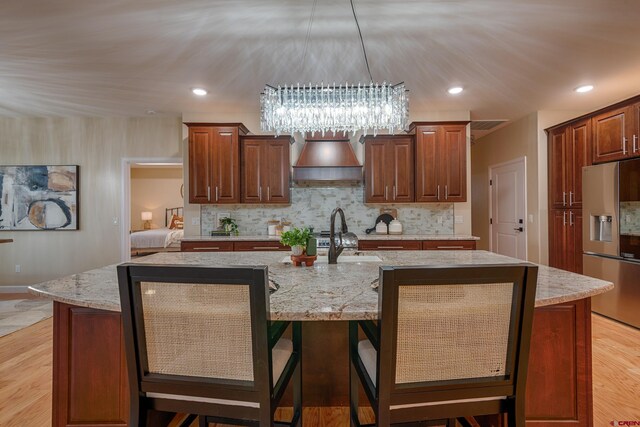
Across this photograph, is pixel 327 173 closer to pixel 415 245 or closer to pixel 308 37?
pixel 415 245

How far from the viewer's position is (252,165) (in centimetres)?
408

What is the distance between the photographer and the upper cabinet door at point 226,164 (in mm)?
4020

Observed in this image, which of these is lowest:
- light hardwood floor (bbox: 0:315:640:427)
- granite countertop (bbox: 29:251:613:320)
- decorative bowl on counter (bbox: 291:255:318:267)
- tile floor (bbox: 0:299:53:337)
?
light hardwood floor (bbox: 0:315:640:427)

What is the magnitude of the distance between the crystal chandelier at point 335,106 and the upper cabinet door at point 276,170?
1574 millimetres

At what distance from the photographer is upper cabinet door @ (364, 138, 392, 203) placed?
159 inches

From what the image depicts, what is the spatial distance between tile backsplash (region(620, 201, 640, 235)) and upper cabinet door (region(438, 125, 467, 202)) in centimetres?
153

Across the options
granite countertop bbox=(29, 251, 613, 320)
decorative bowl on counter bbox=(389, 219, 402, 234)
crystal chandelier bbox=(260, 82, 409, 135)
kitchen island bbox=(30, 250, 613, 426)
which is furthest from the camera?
decorative bowl on counter bbox=(389, 219, 402, 234)

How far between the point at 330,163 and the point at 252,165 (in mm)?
1064

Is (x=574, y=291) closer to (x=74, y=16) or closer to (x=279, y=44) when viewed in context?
(x=279, y=44)

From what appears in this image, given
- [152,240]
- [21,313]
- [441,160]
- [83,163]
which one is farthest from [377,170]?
[152,240]

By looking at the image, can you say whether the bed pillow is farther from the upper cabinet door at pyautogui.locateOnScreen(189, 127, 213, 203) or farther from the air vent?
the air vent

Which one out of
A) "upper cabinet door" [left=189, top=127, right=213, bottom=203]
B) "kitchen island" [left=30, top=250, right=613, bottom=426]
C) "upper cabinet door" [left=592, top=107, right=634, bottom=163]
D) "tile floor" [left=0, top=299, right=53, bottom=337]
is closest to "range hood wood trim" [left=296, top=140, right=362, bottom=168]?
"upper cabinet door" [left=189, top=127, right=213, bottom=203]

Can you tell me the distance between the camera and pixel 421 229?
438 cm

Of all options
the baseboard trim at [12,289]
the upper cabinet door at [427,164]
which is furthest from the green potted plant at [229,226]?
the baseboard trim at [12,289]
